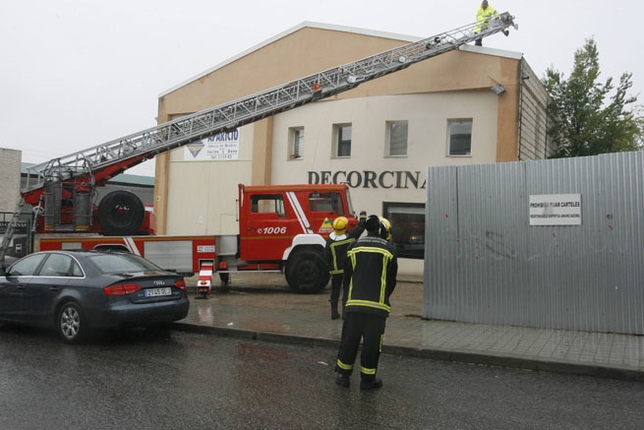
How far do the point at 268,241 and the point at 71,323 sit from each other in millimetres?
5953

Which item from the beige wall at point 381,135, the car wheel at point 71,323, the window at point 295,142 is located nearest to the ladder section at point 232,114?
the beige wall at point 381,135

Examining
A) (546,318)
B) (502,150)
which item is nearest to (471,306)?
(546,318)

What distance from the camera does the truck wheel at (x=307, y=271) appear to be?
13.1 m

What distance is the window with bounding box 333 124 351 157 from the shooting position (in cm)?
1945

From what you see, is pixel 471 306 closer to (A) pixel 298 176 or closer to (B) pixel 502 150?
(B) pixel 502 150

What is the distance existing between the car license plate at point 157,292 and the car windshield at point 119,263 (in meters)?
0.49

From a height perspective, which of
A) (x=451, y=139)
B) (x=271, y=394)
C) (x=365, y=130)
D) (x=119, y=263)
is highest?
(x=365, y=130)

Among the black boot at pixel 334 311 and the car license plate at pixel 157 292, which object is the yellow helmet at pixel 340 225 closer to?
the black boot at pixel 334 311

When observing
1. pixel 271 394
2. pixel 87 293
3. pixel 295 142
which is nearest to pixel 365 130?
pixel 295 142

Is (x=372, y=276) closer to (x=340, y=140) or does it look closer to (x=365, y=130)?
(x=365, y=130)

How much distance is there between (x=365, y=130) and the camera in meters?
A: 18.8

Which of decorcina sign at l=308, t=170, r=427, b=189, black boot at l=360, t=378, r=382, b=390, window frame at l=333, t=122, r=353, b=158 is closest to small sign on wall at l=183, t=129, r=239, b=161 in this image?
decorcina sign at l=308, t=170, r=427, b=189

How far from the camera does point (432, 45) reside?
17000 millimetres

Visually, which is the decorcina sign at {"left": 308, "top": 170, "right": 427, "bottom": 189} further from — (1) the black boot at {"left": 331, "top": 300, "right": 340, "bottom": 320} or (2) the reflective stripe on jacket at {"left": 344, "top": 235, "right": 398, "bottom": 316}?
(2) the reflective stripe on jacket at {"left": 344, "top": 235, "right": 398, "bottom": 316}
